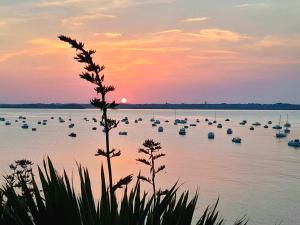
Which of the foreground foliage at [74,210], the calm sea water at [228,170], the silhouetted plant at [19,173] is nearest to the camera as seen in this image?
the foreground foliage at [74,210]

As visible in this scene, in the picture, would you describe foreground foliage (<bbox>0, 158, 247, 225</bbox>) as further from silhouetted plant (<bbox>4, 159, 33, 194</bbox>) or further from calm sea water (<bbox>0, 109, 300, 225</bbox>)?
calm sea water (<bbox>0, 109, 300, 225</bbox>)

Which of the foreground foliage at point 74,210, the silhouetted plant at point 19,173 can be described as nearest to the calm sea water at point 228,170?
the silhouetted plant at point 19,173

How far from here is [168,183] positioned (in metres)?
48.2

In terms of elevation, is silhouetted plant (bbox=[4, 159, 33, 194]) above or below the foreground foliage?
below

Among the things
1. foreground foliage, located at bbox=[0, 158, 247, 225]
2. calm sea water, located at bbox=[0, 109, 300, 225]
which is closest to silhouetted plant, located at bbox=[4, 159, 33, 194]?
foreground foliage, located at bbox=[0, 158, 247, 225]

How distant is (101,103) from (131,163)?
60202mm

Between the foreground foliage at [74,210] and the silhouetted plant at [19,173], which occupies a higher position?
the foreground foliage at [74,210]

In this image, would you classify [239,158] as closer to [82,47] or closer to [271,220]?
[271,220]

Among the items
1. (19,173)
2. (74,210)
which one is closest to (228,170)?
(19,173)

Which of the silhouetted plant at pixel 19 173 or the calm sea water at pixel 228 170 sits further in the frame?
the calm sea water at pixel 228 170

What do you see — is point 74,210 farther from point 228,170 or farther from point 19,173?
point 228,170

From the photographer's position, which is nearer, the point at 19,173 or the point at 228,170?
the point at 19,173

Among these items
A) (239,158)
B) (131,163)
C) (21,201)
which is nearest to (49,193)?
(21,201)

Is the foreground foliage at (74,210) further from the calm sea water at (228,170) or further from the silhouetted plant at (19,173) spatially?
the calm sea water at (228,170)
